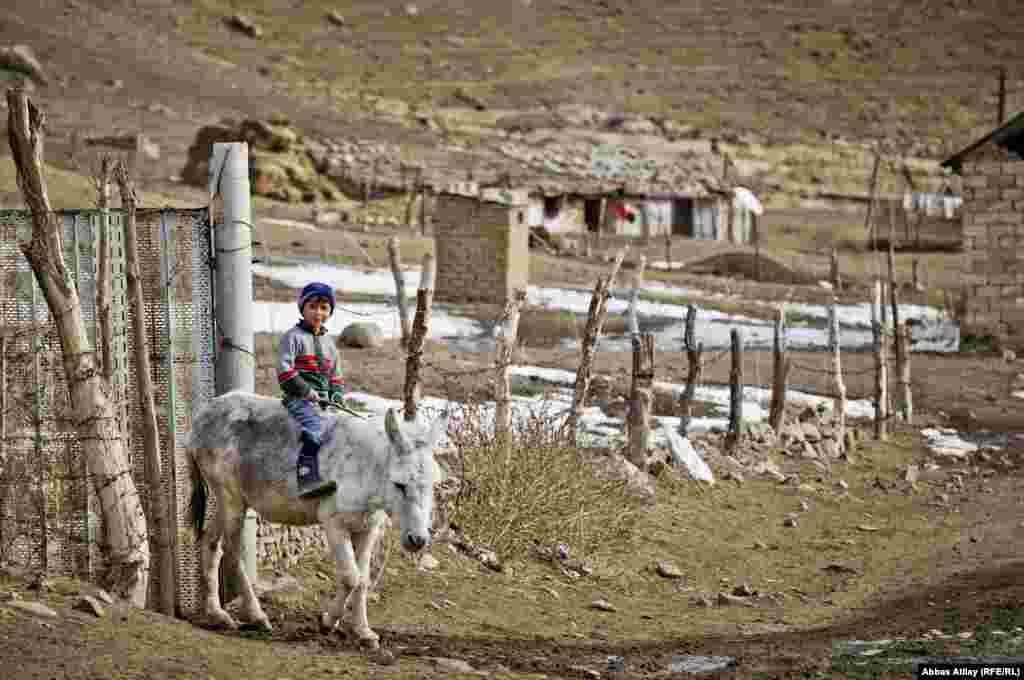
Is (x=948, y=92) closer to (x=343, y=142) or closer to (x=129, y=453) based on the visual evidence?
(x=343, y=142)

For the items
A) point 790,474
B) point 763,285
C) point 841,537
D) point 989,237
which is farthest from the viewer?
point 763,285

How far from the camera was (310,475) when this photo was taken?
812 centimetres

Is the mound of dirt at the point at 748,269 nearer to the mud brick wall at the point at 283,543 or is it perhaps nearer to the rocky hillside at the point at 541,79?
the rocky hillside at the point at 541,79

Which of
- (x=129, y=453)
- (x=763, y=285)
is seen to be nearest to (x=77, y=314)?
(x=129, y=453)

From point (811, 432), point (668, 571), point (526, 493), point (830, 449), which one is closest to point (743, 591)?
point (668, 571)

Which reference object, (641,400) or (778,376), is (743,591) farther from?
(778,376)

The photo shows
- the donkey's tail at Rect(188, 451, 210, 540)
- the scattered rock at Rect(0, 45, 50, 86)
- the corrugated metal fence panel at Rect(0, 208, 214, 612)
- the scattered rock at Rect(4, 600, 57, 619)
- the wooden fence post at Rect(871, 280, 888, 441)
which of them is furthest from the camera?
the scattered rock at Rect(0, 45, 50, 86)

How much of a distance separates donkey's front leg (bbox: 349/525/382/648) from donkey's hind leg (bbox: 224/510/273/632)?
1.54 ft

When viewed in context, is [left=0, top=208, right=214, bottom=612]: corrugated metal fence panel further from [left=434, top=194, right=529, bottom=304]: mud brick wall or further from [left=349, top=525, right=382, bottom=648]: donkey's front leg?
[left=434, top=194, right=529, bottom=304]: mud brick wall

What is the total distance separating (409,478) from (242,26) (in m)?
83.2

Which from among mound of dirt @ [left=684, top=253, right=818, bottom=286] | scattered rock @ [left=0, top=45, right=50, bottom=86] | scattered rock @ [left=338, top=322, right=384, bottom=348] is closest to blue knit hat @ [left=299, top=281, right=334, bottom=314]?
scattered rock @ [left=338, top=322, right=384, bottom=348]

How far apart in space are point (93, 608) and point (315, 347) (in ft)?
4.96

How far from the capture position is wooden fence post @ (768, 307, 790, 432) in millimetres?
16500

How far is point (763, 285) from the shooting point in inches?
1390
